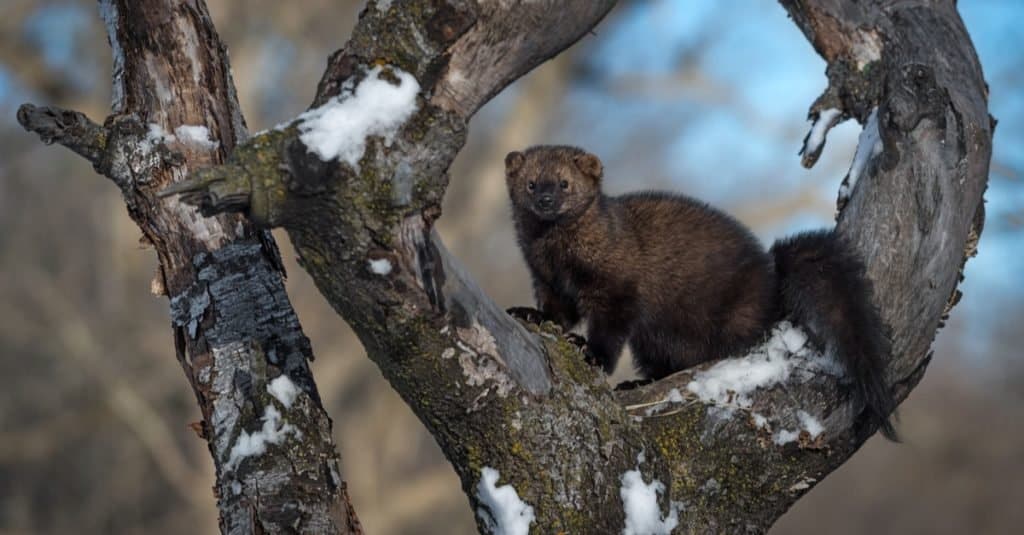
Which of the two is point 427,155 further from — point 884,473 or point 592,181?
point 884,473

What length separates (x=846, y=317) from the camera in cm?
375

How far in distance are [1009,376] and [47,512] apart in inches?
779

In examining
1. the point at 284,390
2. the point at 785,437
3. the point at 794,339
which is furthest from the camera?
the point at 794,339

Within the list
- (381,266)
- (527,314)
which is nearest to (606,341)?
(527,314)

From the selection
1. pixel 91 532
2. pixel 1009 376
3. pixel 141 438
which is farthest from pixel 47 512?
pixel 1009 376

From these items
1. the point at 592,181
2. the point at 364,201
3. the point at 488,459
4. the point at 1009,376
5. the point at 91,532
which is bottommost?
the point at 488,459

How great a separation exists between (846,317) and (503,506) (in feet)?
4.83

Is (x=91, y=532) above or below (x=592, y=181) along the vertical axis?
above

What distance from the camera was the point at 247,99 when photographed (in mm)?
17297

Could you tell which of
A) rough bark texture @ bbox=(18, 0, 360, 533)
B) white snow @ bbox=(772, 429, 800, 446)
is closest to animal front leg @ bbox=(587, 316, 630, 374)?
white snow @ bbox=(772, 429, 800, 446)

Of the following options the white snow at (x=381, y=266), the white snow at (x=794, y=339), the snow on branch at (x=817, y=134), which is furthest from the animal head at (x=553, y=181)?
the white snow at (x=381, y=266)

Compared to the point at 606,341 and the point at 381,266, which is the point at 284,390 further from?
the point at 606,341

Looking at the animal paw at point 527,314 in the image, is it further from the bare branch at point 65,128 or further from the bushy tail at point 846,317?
the bare branch at point 65,128

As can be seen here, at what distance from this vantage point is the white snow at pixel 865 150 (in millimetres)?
4066
